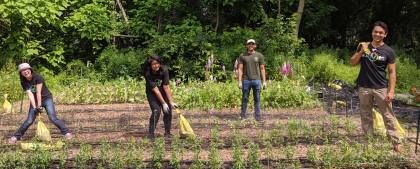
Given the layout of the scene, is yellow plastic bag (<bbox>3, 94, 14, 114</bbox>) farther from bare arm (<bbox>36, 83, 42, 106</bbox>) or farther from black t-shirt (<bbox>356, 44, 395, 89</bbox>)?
black t-shirt (<bbox>356, 44, 395, 89</bbox>)

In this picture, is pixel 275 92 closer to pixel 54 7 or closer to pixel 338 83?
pixel 338 83

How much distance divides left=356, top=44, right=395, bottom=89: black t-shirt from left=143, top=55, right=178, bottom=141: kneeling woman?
2341 millimetres

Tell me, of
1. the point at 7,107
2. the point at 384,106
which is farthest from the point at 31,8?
the point at 384,106

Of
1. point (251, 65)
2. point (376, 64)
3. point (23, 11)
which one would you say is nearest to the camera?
point (376, 64)

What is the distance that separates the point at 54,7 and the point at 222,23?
6668 millimetres

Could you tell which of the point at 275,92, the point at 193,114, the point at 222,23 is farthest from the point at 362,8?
the point at 193,114

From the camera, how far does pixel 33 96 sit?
5.01 meters

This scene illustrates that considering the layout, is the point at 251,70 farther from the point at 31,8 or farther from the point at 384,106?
the point at 31,8

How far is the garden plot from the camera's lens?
4.03 metres

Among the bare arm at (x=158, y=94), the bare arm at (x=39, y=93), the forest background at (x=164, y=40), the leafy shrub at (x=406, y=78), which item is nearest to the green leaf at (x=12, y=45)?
the forest background at (x=164, y=40)

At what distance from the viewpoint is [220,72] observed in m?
10.5

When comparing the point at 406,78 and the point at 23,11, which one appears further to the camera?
the point at 406,78

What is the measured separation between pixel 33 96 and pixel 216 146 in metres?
2.53

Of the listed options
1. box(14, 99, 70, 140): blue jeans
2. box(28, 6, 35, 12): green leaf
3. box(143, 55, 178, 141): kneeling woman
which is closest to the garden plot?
box(14, 99, 70, 140): blue jeans
